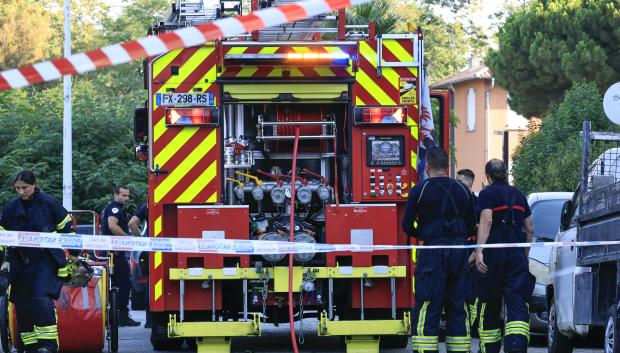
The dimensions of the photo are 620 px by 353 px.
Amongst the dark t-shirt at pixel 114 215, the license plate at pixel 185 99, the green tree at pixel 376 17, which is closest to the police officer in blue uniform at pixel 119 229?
the dark t-shirt at pixel 114 215

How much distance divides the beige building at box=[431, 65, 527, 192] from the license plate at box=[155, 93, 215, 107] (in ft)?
158

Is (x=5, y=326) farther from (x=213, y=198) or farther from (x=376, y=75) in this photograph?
(x=376, y=75)

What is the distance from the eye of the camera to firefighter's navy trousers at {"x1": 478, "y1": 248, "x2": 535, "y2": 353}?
10711 mm

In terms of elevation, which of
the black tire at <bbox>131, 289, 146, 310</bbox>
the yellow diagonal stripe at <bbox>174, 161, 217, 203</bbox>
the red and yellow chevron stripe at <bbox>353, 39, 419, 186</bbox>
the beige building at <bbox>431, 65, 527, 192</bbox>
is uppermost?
the beige building at <bbox>431, 65, 527, 192</bbox>

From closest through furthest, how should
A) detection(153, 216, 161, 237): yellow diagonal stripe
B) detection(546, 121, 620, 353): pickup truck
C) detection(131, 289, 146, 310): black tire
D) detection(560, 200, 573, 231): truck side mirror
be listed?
detection(546, 121, 620, 353): pickup truck, detection(153, 216, 161, 237): yellow diagonal stripe, detection(560, 200, 573, 231): truck side mirror, detection(131, 289, 146, 310): black tire

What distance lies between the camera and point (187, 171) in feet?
38.3

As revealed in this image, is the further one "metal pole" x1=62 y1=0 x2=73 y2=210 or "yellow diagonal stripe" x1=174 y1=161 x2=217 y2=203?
"metal pole" x1=62 y1=0 x2=73 y2=210

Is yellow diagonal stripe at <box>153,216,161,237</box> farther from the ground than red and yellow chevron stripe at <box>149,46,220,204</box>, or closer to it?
closer to it

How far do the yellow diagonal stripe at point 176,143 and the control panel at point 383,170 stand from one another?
1457 mm

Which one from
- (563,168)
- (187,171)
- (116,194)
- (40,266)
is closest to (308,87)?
(187,171)

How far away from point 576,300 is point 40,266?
4.36 meters

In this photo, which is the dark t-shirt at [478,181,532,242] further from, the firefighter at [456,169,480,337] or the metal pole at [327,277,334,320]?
the metal pole at [327,277,334,320]

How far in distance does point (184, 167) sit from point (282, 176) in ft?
3.14

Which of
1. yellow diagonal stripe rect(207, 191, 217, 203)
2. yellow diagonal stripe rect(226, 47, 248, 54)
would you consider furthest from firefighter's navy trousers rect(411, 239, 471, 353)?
yellow diagonal stripe rect(226, 47, 248, 54)
